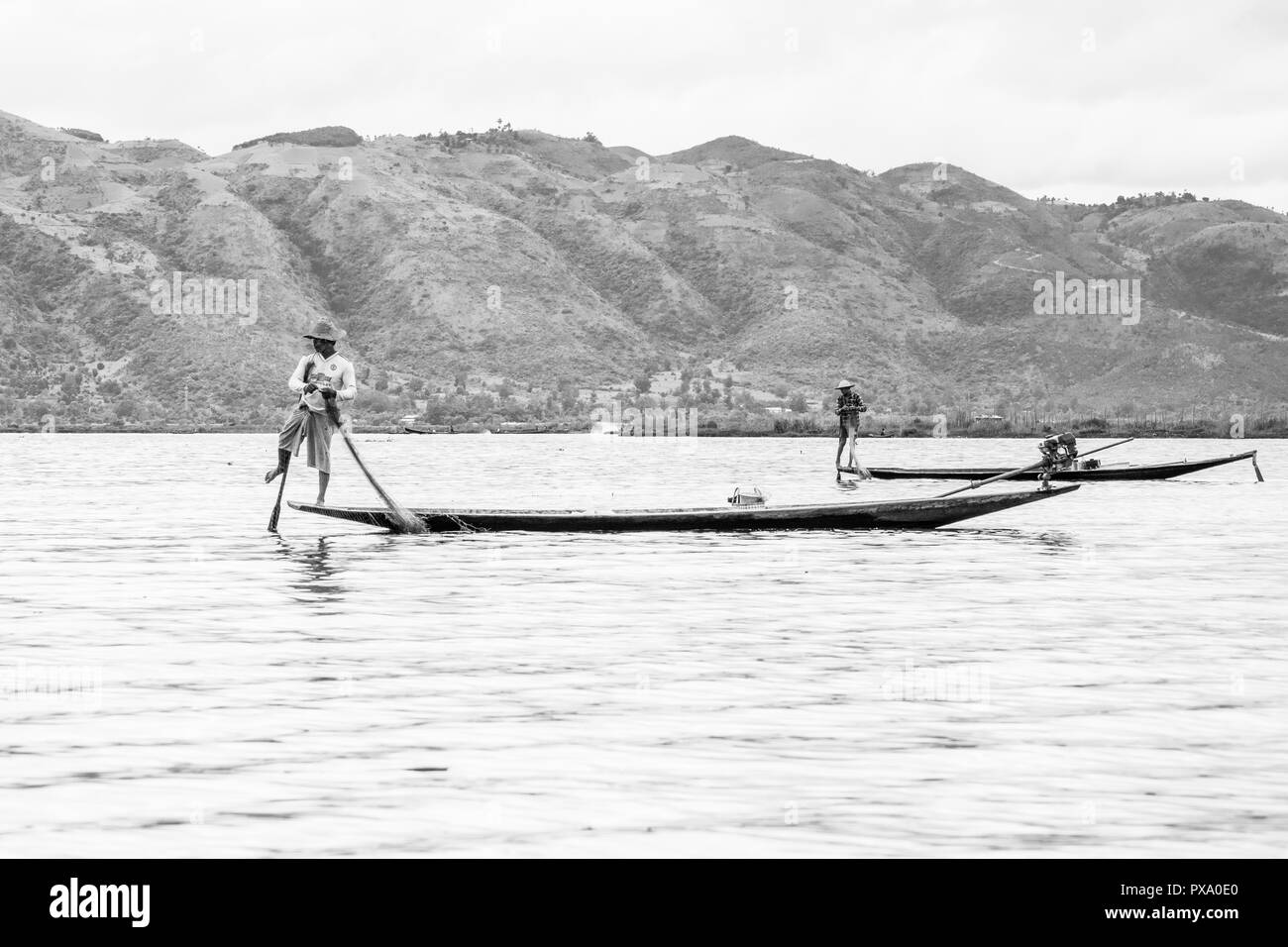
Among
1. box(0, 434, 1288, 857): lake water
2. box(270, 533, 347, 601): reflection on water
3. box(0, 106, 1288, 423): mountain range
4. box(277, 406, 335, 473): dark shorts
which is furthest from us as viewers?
box(0, 106, 1288, 423): mountain range

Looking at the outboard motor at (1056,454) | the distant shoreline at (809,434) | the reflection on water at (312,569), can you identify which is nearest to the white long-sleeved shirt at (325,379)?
the reflection on water at (312,569)

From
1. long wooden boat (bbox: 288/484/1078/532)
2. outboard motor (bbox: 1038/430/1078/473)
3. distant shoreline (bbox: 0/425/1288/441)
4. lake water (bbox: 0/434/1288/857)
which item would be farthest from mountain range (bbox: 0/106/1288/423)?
lake water (bbox: 0/434/1288/857)

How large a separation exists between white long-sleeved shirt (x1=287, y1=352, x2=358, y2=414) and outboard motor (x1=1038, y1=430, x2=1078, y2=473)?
33.2 ft

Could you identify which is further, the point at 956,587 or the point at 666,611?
the point at 956,587

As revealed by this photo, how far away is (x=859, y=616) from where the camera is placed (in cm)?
1231

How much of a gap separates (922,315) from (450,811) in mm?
137325

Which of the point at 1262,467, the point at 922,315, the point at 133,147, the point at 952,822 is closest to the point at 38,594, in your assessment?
the point at 952,822

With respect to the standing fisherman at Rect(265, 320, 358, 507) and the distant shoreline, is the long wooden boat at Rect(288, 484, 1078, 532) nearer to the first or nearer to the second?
the standing fisherman at Rect(265, 320, 358, 507)

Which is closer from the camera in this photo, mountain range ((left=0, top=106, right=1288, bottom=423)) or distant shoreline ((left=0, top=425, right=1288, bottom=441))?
distant shoreline ((left=0, top=425, right=1288, bottom=441))

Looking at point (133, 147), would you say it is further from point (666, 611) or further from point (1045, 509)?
point (666, 611)

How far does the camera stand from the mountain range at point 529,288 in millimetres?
109688

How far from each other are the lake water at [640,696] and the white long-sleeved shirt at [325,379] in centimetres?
156

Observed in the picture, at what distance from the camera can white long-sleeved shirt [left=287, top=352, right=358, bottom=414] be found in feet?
58.4

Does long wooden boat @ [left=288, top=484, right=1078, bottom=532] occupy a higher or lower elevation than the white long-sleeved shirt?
lower
